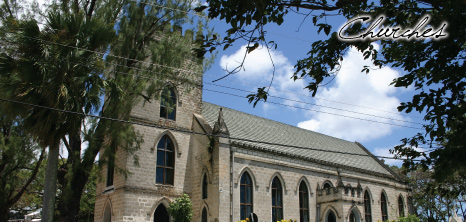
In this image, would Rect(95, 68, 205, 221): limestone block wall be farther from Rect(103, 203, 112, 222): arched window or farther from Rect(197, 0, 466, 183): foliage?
Rect(197, 0, 466, 183): foliage

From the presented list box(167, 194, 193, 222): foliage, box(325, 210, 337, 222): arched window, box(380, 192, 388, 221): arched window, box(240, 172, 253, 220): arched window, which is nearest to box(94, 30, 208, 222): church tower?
box(167, 194, 193, 222): foliage

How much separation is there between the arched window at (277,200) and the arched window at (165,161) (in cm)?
671

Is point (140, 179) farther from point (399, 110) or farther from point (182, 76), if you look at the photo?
point (399, 110)

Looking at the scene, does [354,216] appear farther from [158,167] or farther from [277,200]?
[158,167]

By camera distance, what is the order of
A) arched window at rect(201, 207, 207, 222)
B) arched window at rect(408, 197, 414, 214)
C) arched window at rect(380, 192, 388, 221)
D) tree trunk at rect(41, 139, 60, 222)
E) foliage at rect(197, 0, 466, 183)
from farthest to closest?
arched window at rect(408, 197, 414, 214) → arched window at rect(380, 192, 388, 221) → arched window at rect(201, 207, 207, 222) → tree trunk at rect(41, 139, 60, 222) → foliage at rect(197, 0, 466, 183)

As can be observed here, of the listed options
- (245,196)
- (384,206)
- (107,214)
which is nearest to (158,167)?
(107,214)

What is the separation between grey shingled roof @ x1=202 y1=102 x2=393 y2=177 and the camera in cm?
2567

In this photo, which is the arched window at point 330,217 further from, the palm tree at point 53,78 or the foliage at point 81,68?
the palm tree at point 53,78

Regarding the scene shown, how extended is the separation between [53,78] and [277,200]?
51.0 ft

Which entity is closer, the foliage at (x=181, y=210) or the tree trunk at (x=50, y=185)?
the tree trunk at (x=50, y=185)

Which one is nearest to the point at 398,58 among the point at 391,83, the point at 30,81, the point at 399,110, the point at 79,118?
the point at 391,83

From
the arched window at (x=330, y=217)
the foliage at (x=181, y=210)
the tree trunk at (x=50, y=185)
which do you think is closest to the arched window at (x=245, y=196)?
the foliage at (x=181, y=210)

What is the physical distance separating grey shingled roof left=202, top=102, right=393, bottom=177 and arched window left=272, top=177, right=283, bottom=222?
7.13ft

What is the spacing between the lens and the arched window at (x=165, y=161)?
21078mm
